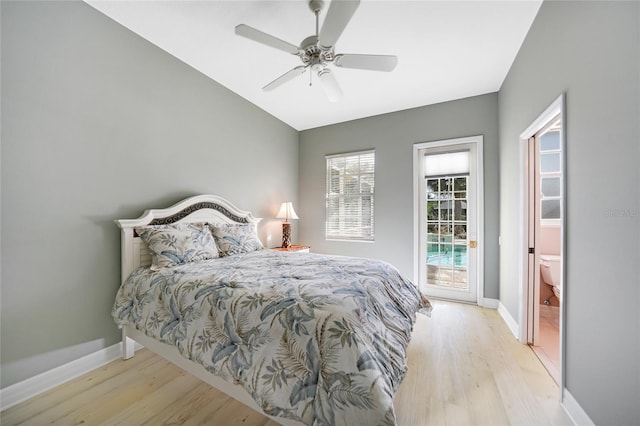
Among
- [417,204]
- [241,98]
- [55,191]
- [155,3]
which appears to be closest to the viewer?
[55,191]

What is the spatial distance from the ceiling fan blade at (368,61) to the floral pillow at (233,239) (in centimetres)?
192

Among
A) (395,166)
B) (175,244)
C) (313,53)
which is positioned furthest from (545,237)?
(175,244)

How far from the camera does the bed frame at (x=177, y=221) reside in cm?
144

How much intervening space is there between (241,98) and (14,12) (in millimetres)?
2043

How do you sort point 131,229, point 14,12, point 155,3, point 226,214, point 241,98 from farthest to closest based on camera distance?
1. point 241,98
2. point 226,214
3. point 131,229
4. point 155,3
5. point 14,12

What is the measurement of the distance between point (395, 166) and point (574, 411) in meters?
3.02

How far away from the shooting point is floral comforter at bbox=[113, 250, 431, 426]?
1.04 meters

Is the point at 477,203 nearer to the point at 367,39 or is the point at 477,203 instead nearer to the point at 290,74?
the point at 367,39

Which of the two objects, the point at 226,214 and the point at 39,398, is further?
the point at 226,214

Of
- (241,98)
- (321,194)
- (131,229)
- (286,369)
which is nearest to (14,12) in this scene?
(131,229)

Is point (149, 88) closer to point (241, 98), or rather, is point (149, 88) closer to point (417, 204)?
point (241, 98)

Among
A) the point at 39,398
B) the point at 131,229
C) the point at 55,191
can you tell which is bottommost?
the point at 39,398

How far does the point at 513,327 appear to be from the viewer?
2535 millimetres

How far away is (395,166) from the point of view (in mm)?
3816
